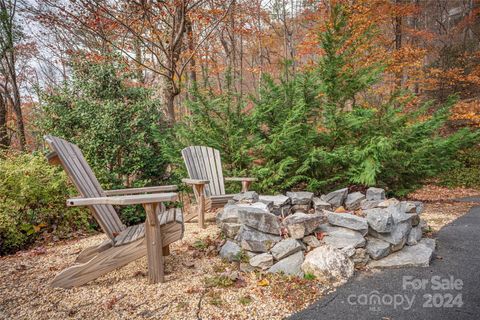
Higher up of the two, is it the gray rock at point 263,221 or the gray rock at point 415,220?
the gray rock at point 263,221

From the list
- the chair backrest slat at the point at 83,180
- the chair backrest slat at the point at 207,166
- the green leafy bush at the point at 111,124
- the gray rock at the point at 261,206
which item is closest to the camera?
the chair backrest slat at the point at 83,180

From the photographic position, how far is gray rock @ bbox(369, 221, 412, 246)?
240 cm

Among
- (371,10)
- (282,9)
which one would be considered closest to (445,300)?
(371,10)

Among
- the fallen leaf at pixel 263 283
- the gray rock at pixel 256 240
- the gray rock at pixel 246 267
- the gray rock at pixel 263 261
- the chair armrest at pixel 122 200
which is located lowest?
the fallen leaf at pixel 263 283

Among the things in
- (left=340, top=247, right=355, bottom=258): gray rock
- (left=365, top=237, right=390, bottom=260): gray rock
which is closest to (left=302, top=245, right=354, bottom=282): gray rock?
(left=340, top=247, right=355, bottom=258): gray rock

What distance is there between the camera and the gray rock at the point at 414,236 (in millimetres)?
2529

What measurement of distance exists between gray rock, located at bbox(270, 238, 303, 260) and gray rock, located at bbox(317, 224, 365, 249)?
10.9 inches

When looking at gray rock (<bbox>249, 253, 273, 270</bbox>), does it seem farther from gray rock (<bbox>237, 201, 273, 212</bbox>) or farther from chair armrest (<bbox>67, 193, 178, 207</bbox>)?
chair armrest (<bbox>67, 193, 178, 207</bbox>)

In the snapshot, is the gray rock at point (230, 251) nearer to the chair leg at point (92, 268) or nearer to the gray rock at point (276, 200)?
the gray rock at point (276, 200)

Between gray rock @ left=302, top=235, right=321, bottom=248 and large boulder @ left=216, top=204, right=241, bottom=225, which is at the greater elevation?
large boulder @ left=216, top=204, right=241, bottom=225

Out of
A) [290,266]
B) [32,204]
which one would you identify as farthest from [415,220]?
[32,204]

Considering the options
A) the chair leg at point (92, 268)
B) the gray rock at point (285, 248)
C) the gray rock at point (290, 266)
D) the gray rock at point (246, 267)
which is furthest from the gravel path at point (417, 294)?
the chair leg at point (92, 268)

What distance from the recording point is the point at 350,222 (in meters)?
2.48

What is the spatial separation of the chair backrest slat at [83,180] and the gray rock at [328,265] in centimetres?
151
